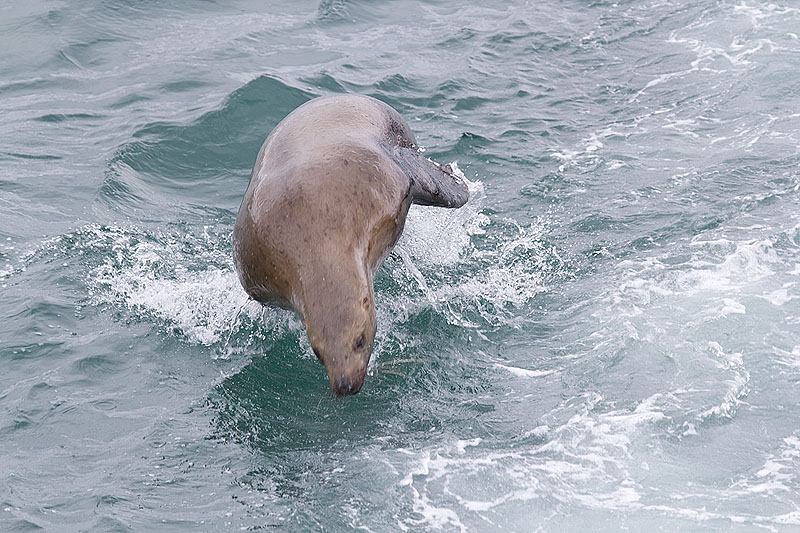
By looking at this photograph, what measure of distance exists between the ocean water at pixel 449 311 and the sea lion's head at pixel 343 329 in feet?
2.75

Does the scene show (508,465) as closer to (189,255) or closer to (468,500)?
(468,500)

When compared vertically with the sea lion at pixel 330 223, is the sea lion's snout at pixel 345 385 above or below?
below

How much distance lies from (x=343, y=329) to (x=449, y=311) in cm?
243

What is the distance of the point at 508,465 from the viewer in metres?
7.05

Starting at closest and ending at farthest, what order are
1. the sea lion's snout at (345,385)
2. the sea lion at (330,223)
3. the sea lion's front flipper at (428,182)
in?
the sea lion's snout at (345,385)
the sea lion at (330,223)
the sea lion's front flipper at (428,182)

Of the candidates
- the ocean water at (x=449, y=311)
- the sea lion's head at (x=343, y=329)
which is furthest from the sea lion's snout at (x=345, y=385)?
the ocean water at (x=449, y=311)

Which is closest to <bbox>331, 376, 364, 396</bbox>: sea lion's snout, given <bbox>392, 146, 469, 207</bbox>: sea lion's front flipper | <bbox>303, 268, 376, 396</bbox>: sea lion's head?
<bbox>303, 268, 376, 396</bbox>: sea lion's head

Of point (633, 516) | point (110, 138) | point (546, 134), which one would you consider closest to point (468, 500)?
point (633, 516)

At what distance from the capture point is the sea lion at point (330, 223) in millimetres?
6852

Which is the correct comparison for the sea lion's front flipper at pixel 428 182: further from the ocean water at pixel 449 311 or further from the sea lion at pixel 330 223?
the ocean water at pixel 449 311

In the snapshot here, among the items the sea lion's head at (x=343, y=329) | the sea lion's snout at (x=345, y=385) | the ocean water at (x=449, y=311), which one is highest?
the sea lion's head at (x=343, y=329)

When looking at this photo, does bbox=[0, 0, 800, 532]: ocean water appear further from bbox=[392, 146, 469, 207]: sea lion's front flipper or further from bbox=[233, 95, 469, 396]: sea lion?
bbox=[233, 95, 469, 396]: sea lion

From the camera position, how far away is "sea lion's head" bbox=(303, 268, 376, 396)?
6.68 meters

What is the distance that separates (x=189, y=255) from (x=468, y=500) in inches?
186
